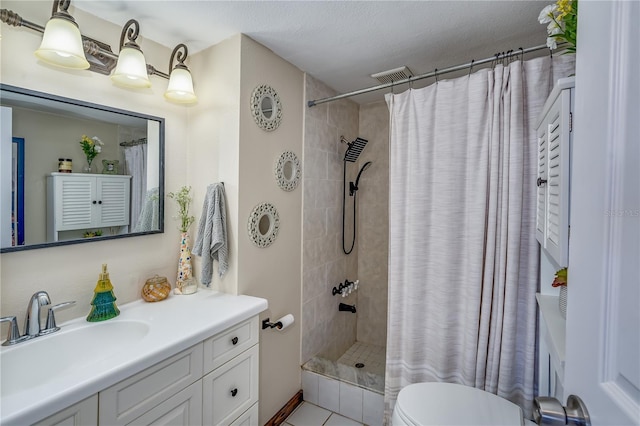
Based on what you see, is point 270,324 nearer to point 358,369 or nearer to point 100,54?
point 358,369

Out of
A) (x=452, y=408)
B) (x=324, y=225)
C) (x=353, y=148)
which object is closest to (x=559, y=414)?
(x=452, y=408)

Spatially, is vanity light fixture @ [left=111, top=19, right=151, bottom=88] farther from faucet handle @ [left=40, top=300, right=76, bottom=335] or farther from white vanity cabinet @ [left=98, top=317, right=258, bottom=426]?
white vanity cabinet @ [left=98, top=317, right=258, bottom=426]

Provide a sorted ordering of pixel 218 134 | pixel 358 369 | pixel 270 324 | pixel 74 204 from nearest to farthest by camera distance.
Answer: pixel 74 204, pixel 218 134, pixel 270 324, pixel 358 369

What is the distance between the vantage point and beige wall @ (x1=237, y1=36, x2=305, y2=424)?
67.4 inches

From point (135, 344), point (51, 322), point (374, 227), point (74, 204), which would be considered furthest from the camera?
point (374, 227)

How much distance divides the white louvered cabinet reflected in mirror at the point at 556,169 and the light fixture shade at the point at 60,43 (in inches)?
68.4

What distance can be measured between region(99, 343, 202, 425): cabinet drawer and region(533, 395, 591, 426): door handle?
1.17 meters

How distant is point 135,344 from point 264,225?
945mm

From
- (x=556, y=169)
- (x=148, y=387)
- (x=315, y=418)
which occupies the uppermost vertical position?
(x=556, y=169)

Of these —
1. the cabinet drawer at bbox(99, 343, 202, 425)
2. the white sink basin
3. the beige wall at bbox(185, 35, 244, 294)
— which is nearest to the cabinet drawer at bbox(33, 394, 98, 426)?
the cabinet drawer at bbox(99, 343, 202, 425)

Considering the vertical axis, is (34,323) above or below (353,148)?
below

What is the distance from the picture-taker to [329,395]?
81.5 inches

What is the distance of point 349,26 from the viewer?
159cm

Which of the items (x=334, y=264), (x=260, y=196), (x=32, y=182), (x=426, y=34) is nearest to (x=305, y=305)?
(x=334, y=264)
